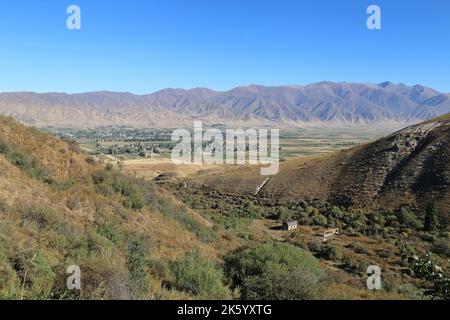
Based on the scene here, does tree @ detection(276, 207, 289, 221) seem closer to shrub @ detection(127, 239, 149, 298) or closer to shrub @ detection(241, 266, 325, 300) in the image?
shrub @ detection(127, 239, 149, 298)

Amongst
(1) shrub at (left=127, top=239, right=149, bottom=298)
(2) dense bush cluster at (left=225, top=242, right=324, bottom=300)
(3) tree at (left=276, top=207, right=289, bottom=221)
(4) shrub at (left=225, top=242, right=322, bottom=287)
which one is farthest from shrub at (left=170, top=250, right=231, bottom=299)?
(3) tree at (left=276, top=207, right=289, bottom=221)

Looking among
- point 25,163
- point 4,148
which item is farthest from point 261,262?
point 4,148

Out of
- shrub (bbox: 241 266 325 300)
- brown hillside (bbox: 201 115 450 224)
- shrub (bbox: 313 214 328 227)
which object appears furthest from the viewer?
brown hillside (bbox: 201 115 450 224)

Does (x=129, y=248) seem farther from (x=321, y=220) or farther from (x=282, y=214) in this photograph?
(x=282, y=214)

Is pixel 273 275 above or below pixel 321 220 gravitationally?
above

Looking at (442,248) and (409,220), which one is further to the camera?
(409,220)

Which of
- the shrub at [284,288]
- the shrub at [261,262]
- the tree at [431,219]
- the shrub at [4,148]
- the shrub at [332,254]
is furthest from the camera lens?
the tree at [431,219]

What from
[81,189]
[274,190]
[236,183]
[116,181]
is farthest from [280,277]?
[236,183]

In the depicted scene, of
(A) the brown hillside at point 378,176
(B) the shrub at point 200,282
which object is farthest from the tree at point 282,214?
(B) the shrub at point 200,282

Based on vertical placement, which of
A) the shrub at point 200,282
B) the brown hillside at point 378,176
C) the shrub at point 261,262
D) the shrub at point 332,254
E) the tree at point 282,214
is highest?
the shrub at point 200,282

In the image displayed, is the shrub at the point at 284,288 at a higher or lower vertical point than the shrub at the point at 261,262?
higher

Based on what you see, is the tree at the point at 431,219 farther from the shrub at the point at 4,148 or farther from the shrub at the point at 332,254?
the shrub at the point at 4,148
